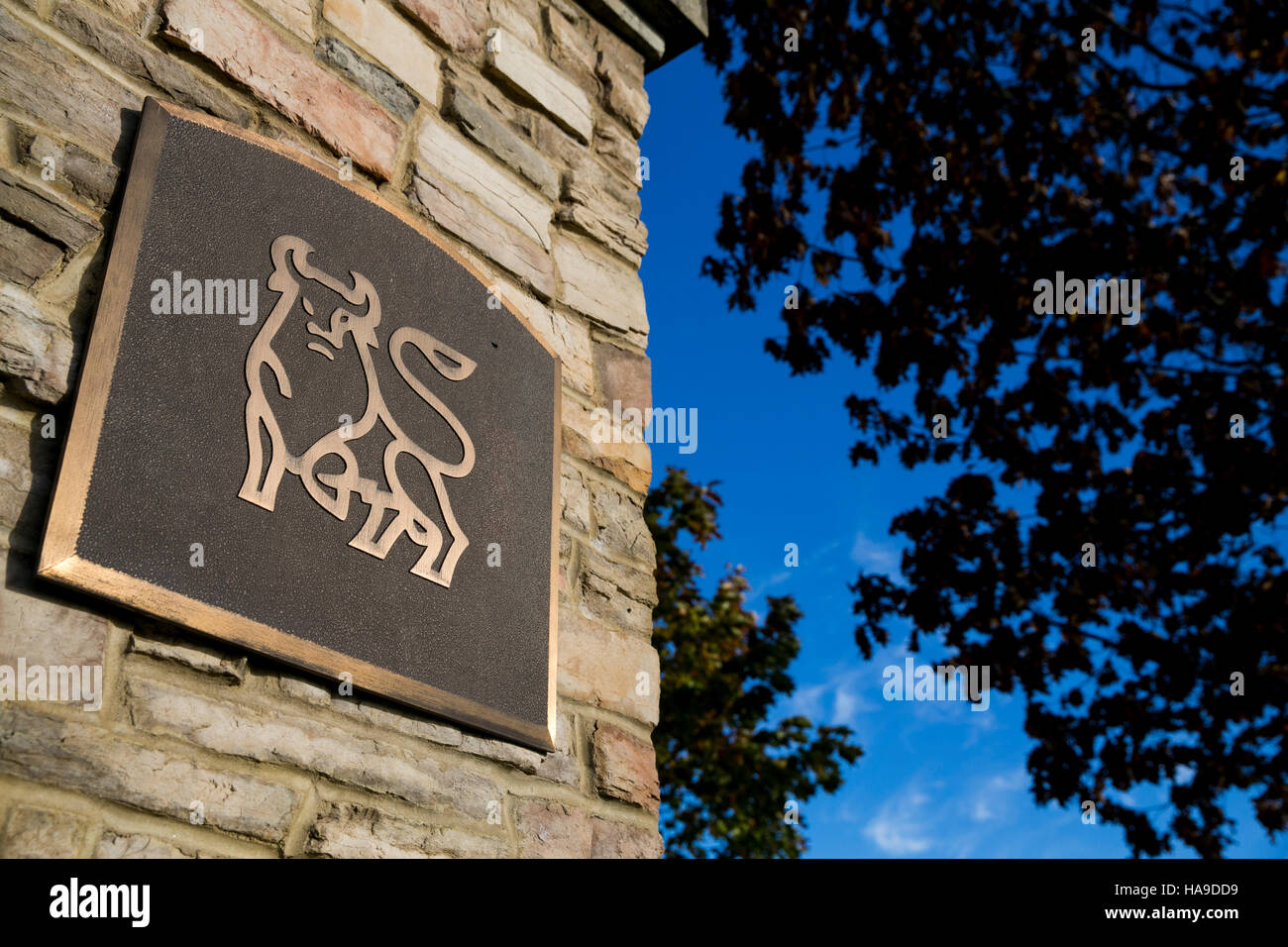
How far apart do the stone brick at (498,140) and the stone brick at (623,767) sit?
1495 millimetres

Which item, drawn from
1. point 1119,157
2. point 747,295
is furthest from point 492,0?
point 1119,157

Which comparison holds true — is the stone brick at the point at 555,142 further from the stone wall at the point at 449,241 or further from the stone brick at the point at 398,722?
the stone brick at the point at 398,722

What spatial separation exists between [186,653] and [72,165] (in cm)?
86

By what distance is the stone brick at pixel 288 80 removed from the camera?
1923mm

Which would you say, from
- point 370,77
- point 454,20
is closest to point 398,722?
point 370,77

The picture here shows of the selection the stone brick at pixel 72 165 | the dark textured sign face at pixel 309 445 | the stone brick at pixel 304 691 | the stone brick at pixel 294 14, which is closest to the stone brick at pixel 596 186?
the dark textured sign face at pixel 309 445

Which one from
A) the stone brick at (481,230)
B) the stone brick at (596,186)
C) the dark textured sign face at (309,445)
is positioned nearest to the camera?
the dark textured sign face at (309,445)

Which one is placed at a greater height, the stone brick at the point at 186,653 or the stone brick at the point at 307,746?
the stone brick at the point at 186,653

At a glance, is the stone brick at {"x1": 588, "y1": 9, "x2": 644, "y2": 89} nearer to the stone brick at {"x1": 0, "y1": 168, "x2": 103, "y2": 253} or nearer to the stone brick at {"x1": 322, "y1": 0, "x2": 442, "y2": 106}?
the stone brick at {"x1": 322, "y1": 0, "x2": 442, "y2": 106}

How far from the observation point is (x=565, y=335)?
2.63m

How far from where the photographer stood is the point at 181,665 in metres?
1.53

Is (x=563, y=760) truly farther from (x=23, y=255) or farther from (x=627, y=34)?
(x=627, y=34)

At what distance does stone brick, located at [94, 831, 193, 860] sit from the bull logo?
560 mm
